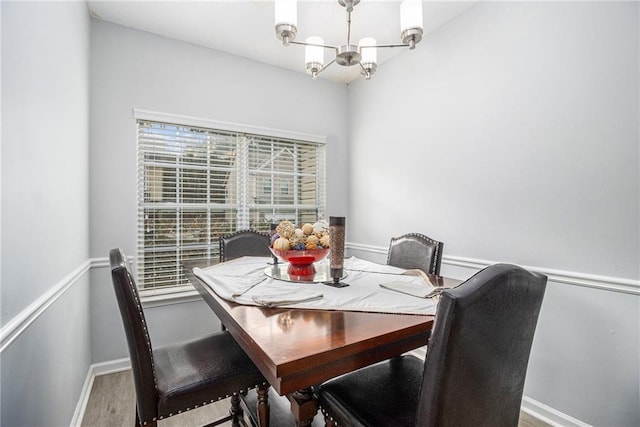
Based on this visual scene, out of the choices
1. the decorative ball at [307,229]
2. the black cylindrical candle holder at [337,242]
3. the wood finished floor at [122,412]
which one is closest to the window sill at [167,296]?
the wood finished floor at [122,412]

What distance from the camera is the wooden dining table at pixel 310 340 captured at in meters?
0.80

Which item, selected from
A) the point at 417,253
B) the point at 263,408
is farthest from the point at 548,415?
the point at 263,408

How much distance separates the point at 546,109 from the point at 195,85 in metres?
2.71

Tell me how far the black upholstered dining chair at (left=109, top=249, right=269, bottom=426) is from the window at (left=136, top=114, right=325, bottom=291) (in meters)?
1.41

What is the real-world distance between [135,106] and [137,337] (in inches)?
83.2

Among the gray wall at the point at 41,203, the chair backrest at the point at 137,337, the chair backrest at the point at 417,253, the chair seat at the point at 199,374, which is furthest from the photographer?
the chair backrest at the point at 417,253

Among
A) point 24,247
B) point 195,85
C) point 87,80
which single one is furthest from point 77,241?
point 195,85

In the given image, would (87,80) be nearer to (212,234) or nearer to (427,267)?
(212,234)

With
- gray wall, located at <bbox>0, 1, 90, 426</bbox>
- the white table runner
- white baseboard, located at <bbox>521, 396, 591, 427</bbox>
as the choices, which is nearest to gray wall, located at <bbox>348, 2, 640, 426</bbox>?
white baseboard, located at <bbox>521, 396, 591, 427</bbox>

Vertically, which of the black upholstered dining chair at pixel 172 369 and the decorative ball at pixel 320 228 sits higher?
the decorative ball at pixel 320 228

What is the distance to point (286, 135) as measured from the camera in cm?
321

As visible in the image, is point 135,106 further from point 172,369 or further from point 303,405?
point 303,405

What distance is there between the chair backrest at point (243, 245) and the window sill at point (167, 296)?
0.70 meters

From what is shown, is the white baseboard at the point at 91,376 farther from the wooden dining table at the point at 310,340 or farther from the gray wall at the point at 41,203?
the wooden dining table at the point at 310,340
